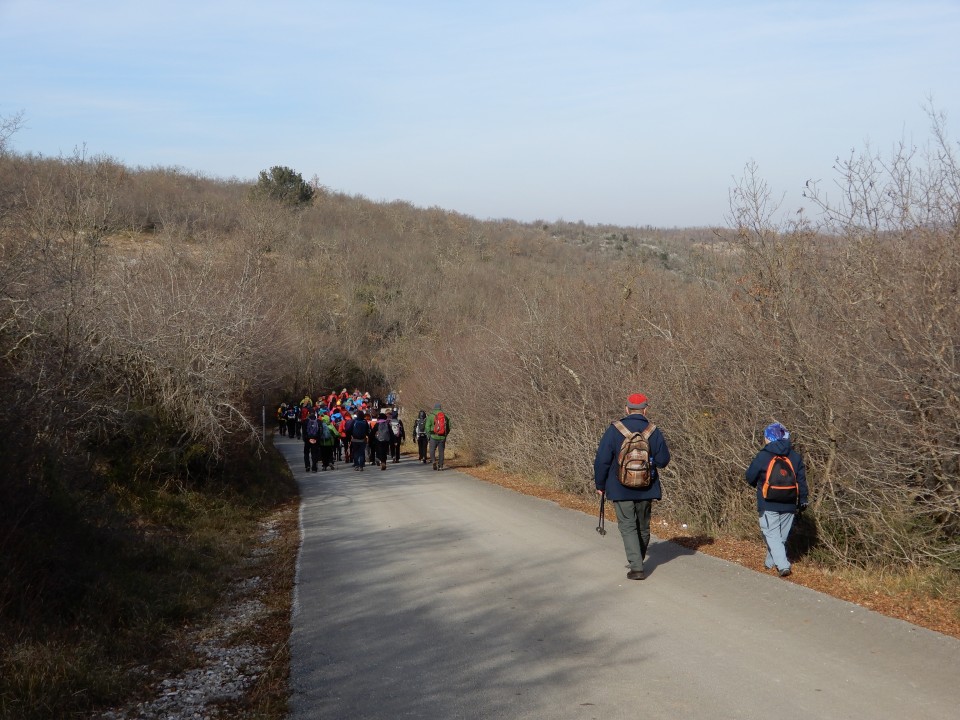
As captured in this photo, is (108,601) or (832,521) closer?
(108,601)

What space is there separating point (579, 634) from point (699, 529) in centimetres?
545

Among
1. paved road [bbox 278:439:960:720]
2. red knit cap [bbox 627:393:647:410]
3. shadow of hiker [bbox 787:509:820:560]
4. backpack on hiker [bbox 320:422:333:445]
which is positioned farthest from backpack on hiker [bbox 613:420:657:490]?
backpack on hiker [bbox 320:422:333:445]

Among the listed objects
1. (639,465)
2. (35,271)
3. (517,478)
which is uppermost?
(35,271)

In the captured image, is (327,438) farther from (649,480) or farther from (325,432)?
(649,480)

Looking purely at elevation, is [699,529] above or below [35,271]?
below

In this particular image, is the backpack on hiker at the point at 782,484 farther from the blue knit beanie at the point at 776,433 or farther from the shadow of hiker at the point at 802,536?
the shadow of hiker at the point at 802,536

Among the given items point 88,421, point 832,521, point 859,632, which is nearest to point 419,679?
point 859,632

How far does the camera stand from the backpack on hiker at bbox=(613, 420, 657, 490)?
365 inches

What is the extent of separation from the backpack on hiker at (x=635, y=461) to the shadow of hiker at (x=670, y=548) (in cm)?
101

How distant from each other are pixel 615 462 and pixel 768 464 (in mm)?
1555

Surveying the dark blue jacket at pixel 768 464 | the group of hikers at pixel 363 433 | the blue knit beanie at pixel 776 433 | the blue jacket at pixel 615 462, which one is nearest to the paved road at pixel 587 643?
the dark blue jacket at pixel 768 464

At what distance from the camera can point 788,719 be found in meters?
5.29

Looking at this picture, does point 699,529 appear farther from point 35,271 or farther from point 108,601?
point 35,271

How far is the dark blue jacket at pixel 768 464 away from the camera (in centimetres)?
910
